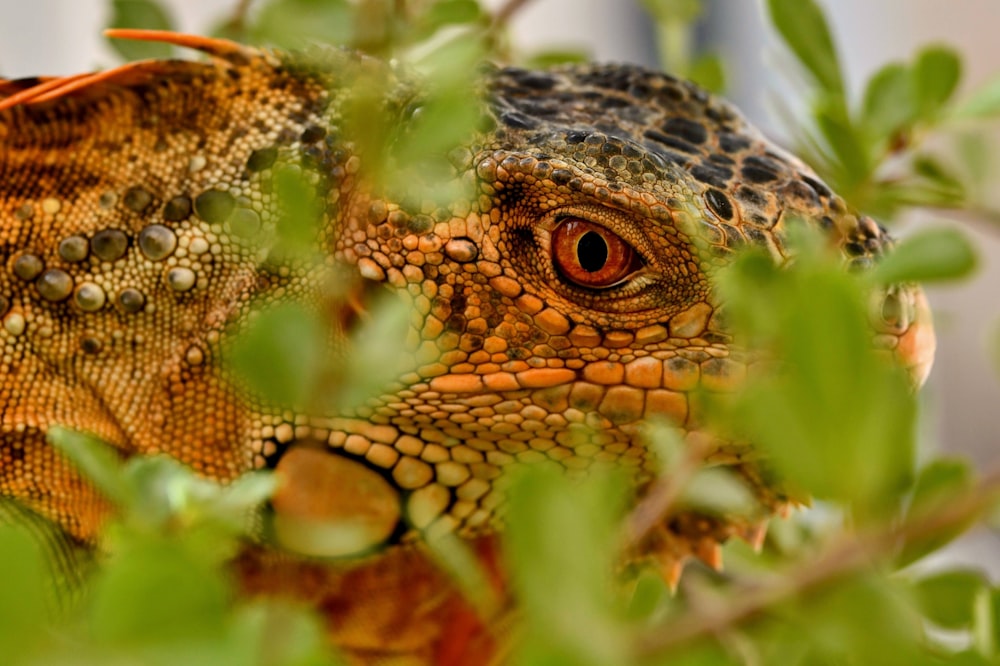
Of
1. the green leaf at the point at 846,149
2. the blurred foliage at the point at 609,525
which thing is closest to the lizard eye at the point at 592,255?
the green leaf at the point at 846,149

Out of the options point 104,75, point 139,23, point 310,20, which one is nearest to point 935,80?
point 310,20

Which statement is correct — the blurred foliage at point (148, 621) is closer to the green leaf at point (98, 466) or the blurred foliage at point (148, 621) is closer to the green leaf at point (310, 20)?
the green leaf at point (98, 466)

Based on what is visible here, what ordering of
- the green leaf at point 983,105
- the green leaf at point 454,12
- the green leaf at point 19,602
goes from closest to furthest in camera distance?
the green leaf at point 19,602 → the green leaf at point 983,105 → the green leaf at point 454,12

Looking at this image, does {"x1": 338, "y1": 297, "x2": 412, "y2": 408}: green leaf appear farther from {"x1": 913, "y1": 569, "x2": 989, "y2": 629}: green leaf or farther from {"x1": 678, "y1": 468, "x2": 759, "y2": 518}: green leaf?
{"x1": 913, "y1": 569, "x2": 989, "y2": 629}: green leaf

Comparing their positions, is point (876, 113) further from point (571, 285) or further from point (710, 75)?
point (710, 75)

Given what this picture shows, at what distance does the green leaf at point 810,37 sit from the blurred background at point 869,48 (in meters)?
1.42

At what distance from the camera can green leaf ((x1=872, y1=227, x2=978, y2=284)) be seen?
1.62ft

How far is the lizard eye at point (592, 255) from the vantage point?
83 centimetres

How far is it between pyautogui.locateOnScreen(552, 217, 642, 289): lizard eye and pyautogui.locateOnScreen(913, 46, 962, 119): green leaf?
0.31m

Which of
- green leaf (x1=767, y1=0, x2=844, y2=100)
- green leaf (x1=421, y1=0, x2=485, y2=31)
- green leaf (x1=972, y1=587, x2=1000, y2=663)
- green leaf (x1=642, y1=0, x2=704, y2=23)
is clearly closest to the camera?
green leaf (x1=972, y1=587, x2=1000, y2=663)

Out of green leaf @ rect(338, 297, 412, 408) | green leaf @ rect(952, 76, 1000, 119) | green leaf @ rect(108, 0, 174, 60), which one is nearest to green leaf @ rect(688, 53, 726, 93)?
green leaf @ rect(952, 76, 1000, 119)

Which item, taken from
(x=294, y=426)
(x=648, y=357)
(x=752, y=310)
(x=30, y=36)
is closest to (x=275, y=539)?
(x=294, y=426)

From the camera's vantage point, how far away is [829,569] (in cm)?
39

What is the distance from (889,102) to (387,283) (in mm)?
485
